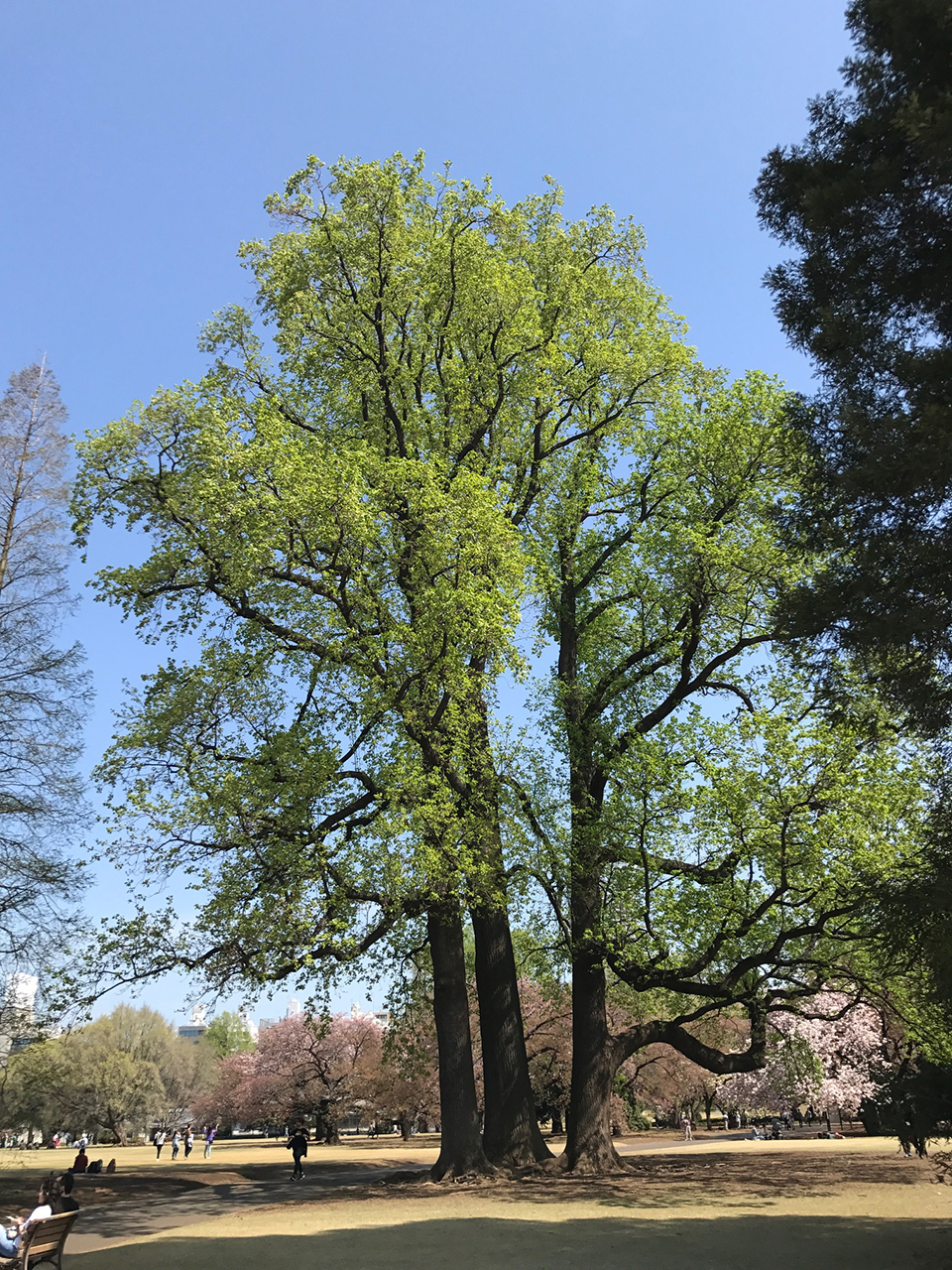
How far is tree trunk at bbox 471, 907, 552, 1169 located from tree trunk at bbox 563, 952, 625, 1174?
2.77 feet

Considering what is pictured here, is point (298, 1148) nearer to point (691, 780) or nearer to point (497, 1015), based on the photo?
point (497, 1015)

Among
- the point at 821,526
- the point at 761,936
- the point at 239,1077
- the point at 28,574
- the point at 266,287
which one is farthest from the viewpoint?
the point at 239,1077

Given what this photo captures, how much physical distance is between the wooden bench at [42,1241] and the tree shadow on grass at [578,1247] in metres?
1.13

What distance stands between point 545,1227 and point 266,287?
713 inches

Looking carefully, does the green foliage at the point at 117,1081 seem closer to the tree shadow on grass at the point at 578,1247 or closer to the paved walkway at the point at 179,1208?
the paved walkway at the point at 179,1208

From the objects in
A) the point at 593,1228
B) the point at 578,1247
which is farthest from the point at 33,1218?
the point at 593,1228

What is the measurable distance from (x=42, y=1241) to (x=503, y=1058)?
1088 cm

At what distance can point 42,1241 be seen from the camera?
861 cm

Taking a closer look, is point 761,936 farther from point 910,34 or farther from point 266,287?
point 266,287

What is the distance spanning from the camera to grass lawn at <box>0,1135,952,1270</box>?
8828 mm

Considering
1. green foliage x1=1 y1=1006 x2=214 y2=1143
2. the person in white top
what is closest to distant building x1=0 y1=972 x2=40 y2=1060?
the person in white top

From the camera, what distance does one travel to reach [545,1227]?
1092cm

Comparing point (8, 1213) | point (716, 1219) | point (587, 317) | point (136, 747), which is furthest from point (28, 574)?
point (716, 1219)

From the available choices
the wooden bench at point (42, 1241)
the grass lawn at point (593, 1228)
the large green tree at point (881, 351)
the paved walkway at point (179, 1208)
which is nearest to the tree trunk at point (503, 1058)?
the grass lawn at point (593, 1228)
